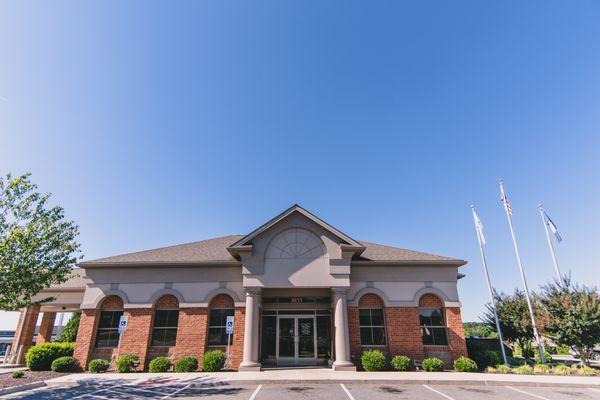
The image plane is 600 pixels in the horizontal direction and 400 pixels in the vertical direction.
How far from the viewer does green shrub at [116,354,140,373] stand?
51.6ft

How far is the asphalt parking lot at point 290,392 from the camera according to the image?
10938 mm

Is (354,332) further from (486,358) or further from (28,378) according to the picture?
(28,378)

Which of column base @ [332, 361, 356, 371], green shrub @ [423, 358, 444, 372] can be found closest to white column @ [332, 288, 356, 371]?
column base @ [332, 361, 356, 371]

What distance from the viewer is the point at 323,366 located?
1708 cm

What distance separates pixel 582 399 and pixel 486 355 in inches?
244

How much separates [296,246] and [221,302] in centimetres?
525

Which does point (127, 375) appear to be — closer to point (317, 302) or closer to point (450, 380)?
point (317, 302)

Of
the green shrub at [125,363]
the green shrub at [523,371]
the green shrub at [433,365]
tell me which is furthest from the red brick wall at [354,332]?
the green shrub at [125,363]

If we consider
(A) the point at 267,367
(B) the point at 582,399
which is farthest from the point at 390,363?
(B) the point at 582,399

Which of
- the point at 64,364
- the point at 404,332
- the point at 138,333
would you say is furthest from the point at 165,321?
the point at 404,332

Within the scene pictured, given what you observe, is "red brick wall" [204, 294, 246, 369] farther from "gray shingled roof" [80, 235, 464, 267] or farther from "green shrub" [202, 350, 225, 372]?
"gray shingled roof" [80, 235, 464, 267]

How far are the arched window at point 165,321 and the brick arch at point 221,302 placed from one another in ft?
6.73

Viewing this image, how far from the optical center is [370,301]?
17703 mm

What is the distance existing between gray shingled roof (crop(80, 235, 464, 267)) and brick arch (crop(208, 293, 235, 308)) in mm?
2055
